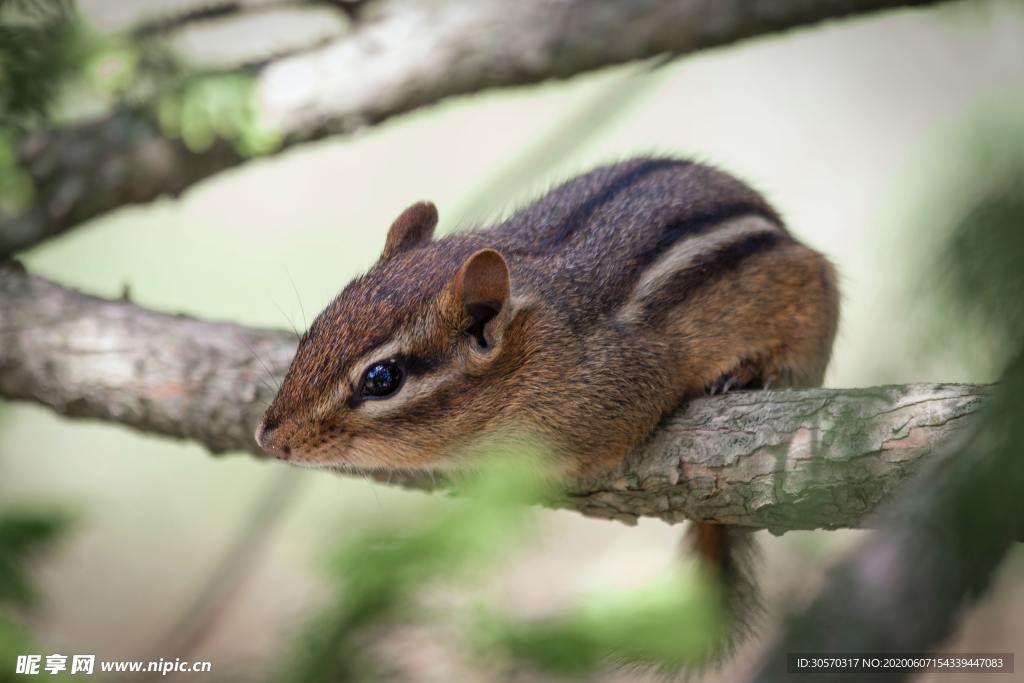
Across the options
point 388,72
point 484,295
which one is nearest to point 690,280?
point 484,295

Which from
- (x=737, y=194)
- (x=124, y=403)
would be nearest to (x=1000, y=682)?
(x=737, y=194)

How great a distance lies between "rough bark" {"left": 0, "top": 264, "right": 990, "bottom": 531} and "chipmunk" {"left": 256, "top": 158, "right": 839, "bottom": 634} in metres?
0.20

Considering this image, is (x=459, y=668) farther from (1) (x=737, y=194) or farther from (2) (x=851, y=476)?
(1) (x=737, y=194)

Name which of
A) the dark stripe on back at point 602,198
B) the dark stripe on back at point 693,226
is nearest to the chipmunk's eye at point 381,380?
the dark stripe on back at point 602,198

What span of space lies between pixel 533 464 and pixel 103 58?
213 centimetres

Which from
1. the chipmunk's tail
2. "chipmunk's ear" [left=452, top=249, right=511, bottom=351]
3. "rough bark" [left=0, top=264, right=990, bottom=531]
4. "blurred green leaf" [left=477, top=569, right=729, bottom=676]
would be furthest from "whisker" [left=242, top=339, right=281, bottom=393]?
"blurred green leaf" [left=477, top=569, right=729, bottom=676]

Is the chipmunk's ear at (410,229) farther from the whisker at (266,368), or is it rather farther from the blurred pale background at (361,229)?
the blurred pale background at (361,229)

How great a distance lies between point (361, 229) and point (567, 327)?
166 inches

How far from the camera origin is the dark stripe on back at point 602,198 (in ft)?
9.95

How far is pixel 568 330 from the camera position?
277 centimetres

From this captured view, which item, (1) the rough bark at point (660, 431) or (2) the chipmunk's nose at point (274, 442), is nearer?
(1) the rough bark at point (660, 431)

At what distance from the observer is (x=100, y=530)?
621 cm

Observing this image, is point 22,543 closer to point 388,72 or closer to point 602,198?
point 602,198

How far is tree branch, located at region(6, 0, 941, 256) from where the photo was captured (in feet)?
11.2
